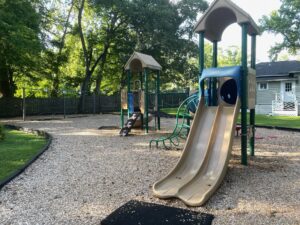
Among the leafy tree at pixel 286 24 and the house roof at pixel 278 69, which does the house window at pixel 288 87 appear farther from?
the leafy tree at pixel 286 24

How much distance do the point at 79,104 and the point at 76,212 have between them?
21.5 meters

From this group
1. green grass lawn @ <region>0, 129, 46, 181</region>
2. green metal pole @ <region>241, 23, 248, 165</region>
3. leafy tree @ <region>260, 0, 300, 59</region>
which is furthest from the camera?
leafy tree @ <region>260, 0, 300, 59</region>

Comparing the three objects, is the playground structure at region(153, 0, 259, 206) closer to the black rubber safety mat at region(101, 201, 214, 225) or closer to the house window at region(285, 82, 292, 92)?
the black rubber safety mat at region(101, 201, 214, 225)

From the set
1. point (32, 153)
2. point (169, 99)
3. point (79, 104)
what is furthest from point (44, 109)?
point (32, 153)

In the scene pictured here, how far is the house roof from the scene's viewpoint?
25353mm

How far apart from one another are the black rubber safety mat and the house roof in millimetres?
23358

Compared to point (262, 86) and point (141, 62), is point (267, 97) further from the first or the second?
point (141, 62)

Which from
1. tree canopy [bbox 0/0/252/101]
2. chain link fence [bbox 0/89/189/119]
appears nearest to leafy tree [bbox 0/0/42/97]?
tree canopy [bbox 0/0/252/101]

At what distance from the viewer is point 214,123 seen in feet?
19.9

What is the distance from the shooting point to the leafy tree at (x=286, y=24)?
80.4 ft

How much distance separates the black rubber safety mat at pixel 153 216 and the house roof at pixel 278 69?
76.6 feet

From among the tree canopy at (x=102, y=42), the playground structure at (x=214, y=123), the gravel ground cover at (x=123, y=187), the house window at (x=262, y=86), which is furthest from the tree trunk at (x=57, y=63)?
the playground structure at (x=214, y=123)

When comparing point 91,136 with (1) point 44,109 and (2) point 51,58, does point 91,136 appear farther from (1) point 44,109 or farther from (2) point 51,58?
(2) point 51,58

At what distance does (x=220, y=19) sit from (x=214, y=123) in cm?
273
